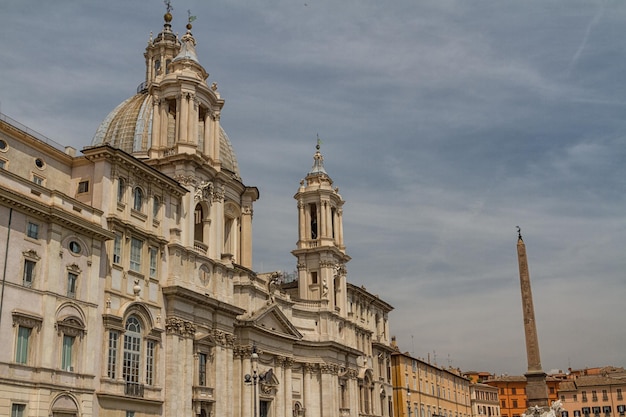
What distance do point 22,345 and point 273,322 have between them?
2782 cm

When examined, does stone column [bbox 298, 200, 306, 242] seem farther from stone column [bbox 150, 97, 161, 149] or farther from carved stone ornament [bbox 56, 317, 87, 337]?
carved stone ornament [bbox 56, 317, 87, 337]

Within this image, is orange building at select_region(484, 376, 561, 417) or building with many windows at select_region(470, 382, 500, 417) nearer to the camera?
building with many windows at select_region(470, 382, 500, 417)

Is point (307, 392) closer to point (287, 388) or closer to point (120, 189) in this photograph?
point (287, 388)

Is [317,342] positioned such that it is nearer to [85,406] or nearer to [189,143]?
[189,143]

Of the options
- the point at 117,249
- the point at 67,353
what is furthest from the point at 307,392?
the point at 67,353

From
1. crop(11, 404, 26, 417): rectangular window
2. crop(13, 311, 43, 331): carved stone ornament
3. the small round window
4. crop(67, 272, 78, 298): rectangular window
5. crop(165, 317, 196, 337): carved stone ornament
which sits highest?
the small round window

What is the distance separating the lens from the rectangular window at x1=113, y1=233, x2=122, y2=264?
40.2 metres

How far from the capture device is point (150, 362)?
139ft

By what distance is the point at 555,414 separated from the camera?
54.5 m

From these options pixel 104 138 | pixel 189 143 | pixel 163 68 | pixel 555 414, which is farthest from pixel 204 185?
pixel 555 414

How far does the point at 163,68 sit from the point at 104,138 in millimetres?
9306

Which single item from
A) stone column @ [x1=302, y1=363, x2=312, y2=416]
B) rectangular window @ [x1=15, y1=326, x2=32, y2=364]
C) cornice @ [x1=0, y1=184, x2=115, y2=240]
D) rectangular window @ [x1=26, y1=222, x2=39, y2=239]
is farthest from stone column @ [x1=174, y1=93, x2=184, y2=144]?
stone column @ [x1=302, y1=363, x2=312, y2=416]

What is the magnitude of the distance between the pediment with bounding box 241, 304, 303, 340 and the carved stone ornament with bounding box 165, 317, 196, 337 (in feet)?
29.1

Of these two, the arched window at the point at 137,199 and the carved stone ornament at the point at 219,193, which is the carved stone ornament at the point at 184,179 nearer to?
the carved stone ornament at the point at 219,193
